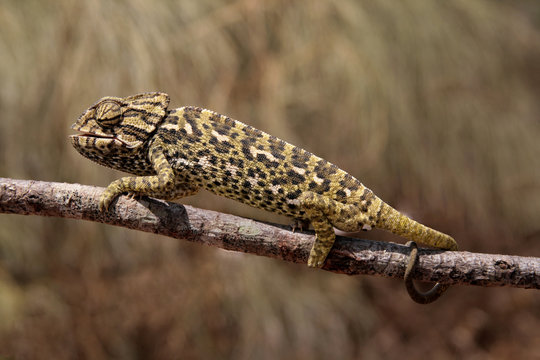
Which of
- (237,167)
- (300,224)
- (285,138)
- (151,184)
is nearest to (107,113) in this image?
(151,184)

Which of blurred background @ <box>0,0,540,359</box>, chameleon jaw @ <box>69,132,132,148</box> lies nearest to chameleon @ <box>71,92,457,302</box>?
chameleon jaw @ <box>69,132,132,148</box>

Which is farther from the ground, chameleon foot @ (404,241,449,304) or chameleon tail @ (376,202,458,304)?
chameleon tail @ (376,202,458,304)

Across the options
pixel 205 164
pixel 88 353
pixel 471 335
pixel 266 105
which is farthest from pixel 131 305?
pixel 471 335

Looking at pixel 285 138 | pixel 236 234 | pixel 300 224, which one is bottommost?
pixel 236 234

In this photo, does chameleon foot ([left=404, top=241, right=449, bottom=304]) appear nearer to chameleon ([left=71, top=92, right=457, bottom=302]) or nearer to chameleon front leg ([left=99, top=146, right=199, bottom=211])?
chameleon ([left=71, top=92, right=457, bottom=302])

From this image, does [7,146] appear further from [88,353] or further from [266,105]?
[266,105]

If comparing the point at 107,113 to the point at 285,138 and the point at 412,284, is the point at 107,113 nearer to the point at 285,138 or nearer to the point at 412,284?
the point at 412,284

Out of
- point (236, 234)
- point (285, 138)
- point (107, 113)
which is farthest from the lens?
point (285, 138)
